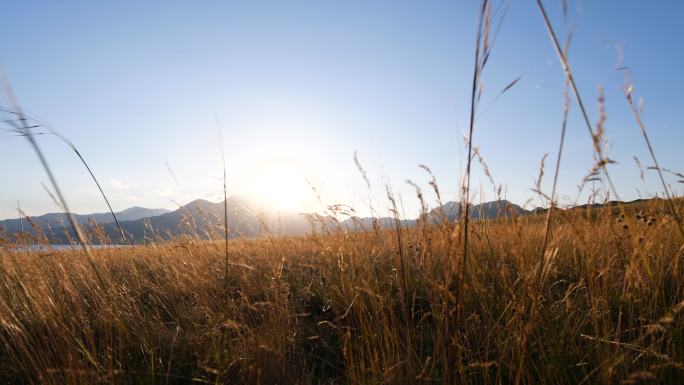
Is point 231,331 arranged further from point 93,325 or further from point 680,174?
point 680,174

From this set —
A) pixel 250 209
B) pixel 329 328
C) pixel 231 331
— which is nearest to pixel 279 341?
pixel 231 331

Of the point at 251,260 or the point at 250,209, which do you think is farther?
the point at 251,260

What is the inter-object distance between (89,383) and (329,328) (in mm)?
1427

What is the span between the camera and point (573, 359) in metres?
1.67

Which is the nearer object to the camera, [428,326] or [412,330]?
[412,330]

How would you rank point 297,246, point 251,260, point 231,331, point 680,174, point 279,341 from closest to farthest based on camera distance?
point 680,174 → point 279,341 → point 231,331 → point 251,260 → point 297,246

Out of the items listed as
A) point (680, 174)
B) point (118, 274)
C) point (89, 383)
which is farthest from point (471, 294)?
point (118, 274)

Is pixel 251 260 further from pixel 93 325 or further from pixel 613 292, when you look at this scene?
pixel 613 292

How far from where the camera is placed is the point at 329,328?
250 cm

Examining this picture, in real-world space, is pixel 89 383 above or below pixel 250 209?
below

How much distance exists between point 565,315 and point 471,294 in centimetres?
54

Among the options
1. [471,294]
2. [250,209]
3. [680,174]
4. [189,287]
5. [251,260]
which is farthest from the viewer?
[251,260]

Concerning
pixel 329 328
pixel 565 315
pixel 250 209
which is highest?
pixel 250 209

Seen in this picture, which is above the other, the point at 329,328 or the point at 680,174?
the point at 680,174
